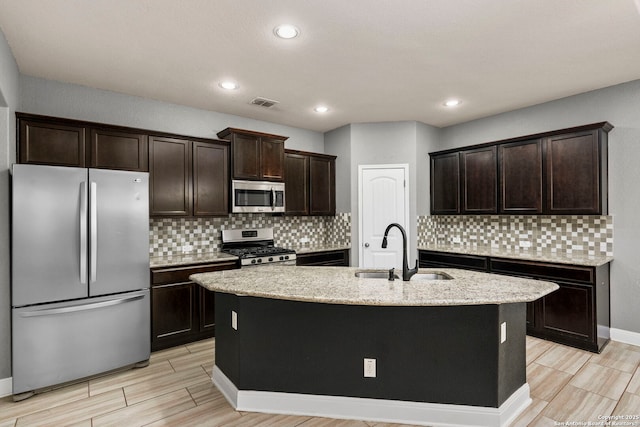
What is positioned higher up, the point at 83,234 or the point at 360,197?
the point at 360,197

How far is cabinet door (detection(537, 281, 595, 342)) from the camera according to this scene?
3.42m

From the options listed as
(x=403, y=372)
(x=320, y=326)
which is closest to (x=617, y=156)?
(x=403, y=372)

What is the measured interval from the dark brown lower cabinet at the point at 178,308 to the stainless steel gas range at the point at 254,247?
430 mm

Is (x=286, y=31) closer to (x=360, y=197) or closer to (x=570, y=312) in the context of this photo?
(x=360, y=197)

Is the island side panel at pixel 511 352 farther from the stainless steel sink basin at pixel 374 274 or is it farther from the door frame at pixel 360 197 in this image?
the door frame at pixel 360 197

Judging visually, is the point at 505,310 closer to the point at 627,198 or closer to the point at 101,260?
the point at 627,198

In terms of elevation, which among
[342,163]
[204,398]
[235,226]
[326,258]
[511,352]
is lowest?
[204,398]

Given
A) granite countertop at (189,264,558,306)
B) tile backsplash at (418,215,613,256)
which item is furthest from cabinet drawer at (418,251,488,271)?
granite countertop at (189,264,558,306)

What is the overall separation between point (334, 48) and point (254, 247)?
9.40ft

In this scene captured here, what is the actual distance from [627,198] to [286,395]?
12.9ft

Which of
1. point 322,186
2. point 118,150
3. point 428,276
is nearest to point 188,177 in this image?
point 118,150

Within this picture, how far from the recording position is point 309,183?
5.17m

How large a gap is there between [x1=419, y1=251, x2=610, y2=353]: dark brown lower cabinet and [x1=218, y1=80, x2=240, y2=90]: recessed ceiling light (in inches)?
144

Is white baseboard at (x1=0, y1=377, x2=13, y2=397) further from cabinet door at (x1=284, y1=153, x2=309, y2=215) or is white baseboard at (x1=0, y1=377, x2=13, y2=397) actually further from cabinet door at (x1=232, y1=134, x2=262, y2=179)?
cabinet door at (x1=284, y1=153, x2=309, y2=215)
